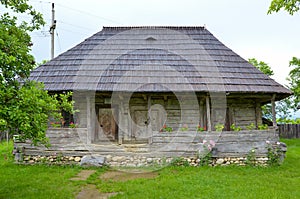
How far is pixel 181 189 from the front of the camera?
5910mm

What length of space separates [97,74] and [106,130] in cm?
230

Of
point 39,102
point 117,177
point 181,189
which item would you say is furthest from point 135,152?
point 39,102

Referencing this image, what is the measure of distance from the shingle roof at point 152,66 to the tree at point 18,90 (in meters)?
3.98

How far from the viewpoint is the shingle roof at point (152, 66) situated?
948 cm

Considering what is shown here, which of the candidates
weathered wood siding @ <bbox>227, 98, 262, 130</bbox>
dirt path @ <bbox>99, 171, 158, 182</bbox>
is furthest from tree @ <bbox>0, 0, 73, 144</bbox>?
weathered wood siding @ <bbox>227, 98, 262, 130</bbox>

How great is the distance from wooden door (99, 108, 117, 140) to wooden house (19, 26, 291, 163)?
4 centimetres

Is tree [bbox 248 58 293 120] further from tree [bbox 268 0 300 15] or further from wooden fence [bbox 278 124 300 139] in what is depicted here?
tree [bbox 268 0 300 15]

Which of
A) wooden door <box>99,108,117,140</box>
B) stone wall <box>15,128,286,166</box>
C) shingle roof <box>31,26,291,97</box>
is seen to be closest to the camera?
stone wall <box>15,128,286,166</box>

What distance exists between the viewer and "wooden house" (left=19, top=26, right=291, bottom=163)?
31.2ft

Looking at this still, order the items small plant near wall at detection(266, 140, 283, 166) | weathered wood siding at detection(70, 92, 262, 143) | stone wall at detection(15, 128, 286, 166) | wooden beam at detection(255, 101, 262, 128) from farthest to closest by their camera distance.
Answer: wooden beam at detection(255, 101, 262, 128)
weathered wood siding at detection(70, 92, 262, 143)
stone wall at detection(15, 128, 286, 166)
small plant near wall at detection(266, 140, 283, 166)

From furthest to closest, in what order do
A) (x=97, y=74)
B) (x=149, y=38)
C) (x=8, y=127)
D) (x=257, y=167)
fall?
(x=149, y=38) < (x=97, y=74) < (x=257, y=167) < (x=8, y=127)

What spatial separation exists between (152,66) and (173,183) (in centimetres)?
516

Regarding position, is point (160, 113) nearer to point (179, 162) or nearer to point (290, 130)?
point (179, 162)

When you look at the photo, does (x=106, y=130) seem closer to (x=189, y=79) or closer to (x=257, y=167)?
(x=189, y=79)
